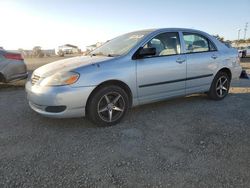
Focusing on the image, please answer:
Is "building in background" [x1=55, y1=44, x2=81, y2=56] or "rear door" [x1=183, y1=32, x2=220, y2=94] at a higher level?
"rear door" [x1=183, y1=32, x2=220, y2=94]

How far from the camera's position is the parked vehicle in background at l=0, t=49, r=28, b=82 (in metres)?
6.88

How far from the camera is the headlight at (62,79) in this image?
3.71 metres

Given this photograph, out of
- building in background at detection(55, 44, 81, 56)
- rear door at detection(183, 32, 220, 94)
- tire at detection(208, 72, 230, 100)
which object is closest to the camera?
rear door at detection(183, 32, 220, 94)

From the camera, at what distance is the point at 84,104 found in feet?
12.6

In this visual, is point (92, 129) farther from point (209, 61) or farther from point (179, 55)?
point (209, 61)

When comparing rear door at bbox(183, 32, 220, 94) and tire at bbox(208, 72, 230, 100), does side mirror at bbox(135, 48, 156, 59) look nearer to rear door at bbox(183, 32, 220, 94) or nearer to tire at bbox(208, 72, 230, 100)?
rear door at bbox(183, 32, 220, 94)

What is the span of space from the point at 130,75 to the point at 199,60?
1.79 m

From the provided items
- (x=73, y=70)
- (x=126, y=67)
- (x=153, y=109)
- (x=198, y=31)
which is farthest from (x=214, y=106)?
(x=73, y=70)

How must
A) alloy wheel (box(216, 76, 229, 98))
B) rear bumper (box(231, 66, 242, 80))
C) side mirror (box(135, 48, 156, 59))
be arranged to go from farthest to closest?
rear bumper (box(231, 66, 242, 80)) < alloy wheel (box(216, 76, 229, 98)) < side mirror (box(135, 48, 156, 59))

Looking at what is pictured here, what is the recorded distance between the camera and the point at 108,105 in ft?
13.4

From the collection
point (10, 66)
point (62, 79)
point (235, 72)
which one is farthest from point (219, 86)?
point (10, 66)

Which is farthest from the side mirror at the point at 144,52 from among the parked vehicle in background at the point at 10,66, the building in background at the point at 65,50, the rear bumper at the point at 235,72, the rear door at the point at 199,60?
the building in background at the point at 65,50

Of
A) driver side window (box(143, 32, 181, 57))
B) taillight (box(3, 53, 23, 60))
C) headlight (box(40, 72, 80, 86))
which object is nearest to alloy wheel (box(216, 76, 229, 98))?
driver side window (box(143, 32, 181, 57))

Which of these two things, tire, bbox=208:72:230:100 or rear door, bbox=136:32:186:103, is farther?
tire, bbox=208:72:230:100
